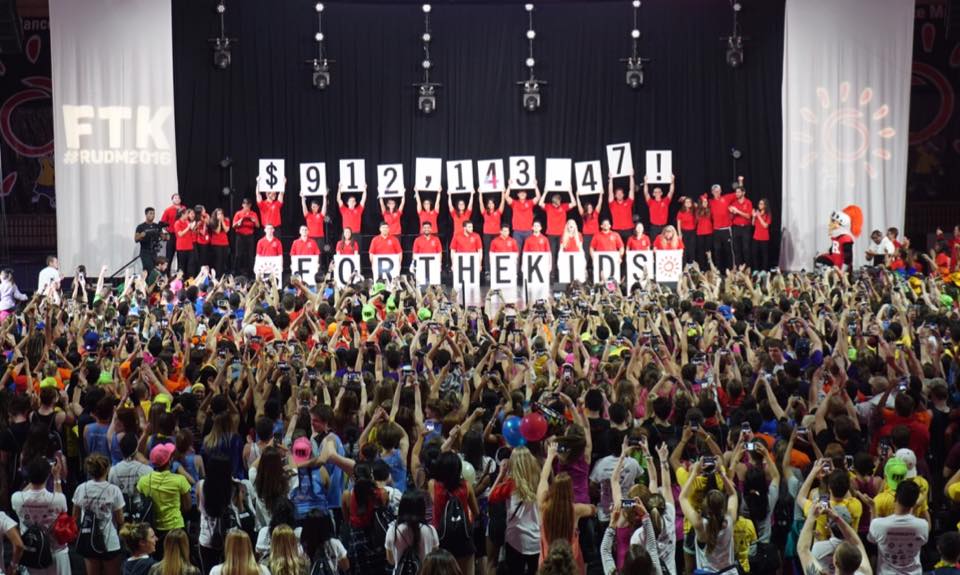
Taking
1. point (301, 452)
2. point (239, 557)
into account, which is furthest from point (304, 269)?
point (239, 557)

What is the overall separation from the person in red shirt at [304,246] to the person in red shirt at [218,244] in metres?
1.33

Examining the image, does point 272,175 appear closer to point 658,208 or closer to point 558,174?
point 558,174

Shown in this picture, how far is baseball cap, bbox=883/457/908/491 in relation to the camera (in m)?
7.40

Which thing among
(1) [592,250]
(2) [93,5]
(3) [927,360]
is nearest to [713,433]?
(3) [927,360]

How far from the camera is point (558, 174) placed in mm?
23891

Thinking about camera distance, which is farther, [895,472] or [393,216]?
[393,216]

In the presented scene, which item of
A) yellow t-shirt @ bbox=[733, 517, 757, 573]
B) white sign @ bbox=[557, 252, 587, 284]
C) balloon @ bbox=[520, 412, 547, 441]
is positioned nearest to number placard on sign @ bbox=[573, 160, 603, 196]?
white sign @ bbox=[557, 252, 587, 284]

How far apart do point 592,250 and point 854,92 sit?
6.41 m

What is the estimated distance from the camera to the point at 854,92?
2423 centimetres

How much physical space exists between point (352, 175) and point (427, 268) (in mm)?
3178

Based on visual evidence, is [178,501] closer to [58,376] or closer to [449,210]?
[58,376]

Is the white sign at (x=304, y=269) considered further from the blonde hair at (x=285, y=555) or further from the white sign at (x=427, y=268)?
the blonde hair at (x=285, y=555)

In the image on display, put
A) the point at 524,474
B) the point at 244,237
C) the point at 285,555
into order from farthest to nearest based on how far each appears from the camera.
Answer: the point at 244,237 → the point at 524,474 → the point at 285,555

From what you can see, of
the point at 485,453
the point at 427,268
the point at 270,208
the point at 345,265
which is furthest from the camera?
the point at 270,208
